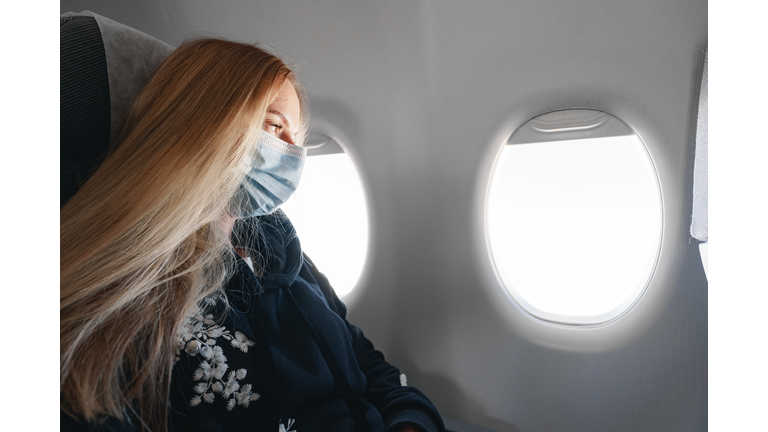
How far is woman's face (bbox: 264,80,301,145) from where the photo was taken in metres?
1.02

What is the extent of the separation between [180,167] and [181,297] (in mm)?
281

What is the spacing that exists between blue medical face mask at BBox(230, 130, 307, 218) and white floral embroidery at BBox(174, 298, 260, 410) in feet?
1.00

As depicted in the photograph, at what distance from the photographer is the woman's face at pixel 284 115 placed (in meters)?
1.02

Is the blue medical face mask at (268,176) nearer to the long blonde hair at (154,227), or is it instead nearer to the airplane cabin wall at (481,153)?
the long blonde hair at (154,227)

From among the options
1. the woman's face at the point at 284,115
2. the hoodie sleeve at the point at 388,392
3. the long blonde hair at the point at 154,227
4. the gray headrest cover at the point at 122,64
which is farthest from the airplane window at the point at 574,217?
the gray headrest cover at the point at 122,64

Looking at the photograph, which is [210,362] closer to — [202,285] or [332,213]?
[202,285]

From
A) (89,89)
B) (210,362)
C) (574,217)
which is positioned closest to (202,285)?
(210,362)

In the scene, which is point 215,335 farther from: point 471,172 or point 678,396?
point 678,396

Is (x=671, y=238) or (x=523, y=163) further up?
(x=523, y=163)

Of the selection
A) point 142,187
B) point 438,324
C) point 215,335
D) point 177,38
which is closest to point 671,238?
point 438,324

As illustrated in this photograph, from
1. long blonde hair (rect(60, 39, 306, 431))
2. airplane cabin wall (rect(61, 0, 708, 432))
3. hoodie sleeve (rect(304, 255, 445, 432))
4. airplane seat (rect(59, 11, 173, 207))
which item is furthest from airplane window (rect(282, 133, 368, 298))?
airplane seat (rect(59, 11, 173, 207))

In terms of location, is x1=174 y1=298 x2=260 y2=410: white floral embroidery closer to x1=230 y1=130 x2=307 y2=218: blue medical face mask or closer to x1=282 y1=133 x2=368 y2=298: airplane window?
x1=230 y1=130 x2=307 y2=218: blue medical face mask

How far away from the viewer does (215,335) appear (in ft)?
2.81

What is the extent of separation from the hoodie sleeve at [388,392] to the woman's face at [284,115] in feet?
1.68
